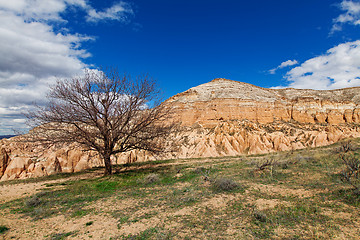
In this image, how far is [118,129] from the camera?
11508 mm

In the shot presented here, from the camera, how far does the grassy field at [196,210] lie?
487 cm

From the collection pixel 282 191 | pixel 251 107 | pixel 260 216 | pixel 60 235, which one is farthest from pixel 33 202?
pixel 251 107

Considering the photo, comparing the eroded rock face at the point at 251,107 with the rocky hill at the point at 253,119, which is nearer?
the rocky hill at the point at 253,119

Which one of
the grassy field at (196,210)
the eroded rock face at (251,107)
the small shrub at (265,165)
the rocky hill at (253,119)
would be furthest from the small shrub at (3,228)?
the eroded rock face at (251,107)

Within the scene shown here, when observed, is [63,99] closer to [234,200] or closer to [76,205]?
[76,205]

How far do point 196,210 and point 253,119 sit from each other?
34.7 meters

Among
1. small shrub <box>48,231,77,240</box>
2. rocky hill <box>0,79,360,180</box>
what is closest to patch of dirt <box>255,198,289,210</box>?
small shrub <box>48,231,77,240</box>

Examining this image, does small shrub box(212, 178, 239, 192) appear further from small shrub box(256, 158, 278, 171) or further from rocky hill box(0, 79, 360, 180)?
rocky hill box(0, 79, 360, 180)

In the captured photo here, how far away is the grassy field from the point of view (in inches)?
192

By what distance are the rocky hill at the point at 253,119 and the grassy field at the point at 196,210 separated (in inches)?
670

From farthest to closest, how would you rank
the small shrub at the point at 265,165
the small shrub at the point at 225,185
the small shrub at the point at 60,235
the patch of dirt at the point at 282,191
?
the small shrub at the point at 265,165 → the small shrub at the point at 225,185 → the patch of dirt at the point at 282,191 → the small shrub at the point at 60,235

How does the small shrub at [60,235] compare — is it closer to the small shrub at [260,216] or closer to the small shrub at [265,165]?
the small shrub at [260,216]

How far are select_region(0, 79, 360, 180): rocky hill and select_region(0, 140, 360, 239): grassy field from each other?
55.8ft

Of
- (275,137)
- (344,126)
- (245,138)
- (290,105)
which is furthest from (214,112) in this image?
(344,126)
